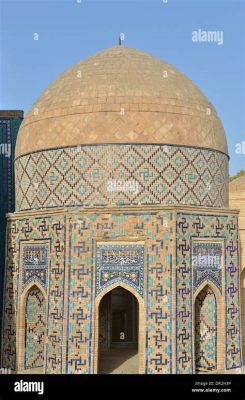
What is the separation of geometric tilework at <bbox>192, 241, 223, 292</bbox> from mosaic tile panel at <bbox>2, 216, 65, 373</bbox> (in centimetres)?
214

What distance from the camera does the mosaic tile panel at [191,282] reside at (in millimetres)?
8070

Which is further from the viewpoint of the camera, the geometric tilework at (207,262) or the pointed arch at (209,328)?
the pointed arch at (209,328)

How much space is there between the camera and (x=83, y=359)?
809cm

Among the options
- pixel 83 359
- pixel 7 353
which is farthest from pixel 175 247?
pixel 7 353

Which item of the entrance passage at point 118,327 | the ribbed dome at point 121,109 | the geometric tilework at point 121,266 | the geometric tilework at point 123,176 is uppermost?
the ribbed dome at point 121,109

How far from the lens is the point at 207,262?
8570 mm

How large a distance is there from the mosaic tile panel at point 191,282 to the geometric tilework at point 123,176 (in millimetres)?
739

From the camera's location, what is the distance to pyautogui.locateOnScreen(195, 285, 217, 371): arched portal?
28.5ft

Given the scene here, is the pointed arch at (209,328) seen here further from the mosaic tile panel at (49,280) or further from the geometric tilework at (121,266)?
the mosaic tile panel at (49,280)

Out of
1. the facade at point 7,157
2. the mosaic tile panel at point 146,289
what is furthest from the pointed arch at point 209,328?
the facade at point 7,157

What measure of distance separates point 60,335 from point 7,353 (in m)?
1.55

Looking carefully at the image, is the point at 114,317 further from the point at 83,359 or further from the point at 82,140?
the point at 82,140

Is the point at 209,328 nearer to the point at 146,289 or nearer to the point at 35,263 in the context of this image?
the point at 146,289

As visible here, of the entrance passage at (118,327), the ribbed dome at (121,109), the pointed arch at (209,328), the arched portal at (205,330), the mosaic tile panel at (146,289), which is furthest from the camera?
the entrance passage at (118,327)
